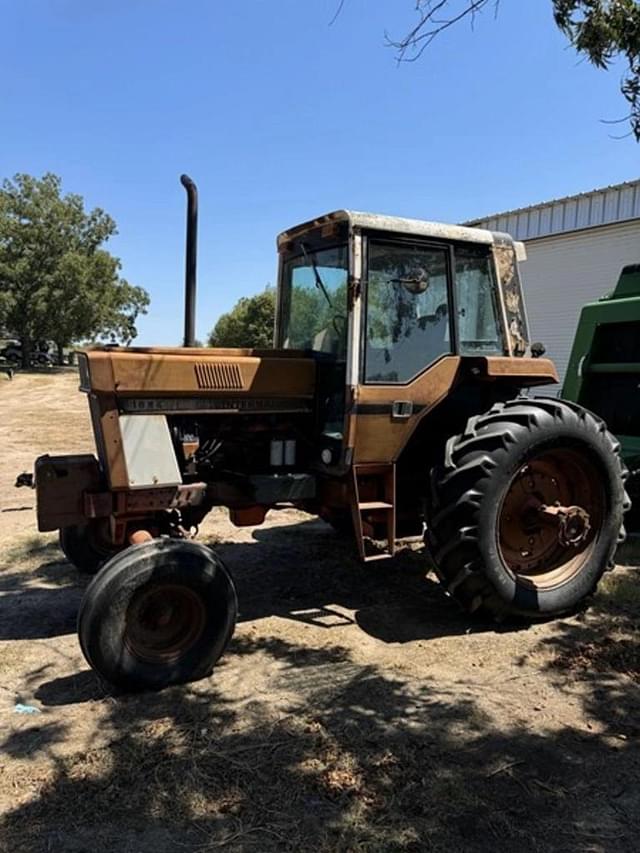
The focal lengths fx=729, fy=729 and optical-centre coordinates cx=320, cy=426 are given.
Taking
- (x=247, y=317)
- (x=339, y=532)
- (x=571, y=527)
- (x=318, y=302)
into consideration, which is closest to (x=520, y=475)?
(x=571, y=527)

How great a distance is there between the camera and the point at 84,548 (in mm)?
5281

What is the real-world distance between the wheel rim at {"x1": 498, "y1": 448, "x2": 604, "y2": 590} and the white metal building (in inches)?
356

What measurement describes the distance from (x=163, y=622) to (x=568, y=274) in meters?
12.1

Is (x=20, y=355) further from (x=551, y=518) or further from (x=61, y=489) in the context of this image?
(x=551, y=518)

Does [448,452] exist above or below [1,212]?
below

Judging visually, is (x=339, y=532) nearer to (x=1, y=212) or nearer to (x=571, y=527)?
(x=571, y=527)

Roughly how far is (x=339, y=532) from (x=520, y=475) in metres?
2.21

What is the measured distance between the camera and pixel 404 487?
5051 mm

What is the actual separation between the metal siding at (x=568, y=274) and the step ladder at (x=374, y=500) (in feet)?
32.1

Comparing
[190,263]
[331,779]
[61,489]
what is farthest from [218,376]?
[331,779]

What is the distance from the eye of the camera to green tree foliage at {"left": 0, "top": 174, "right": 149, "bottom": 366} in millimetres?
32125

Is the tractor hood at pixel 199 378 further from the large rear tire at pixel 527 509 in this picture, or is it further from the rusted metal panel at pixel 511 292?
the rusted metal panel at pixel 511 292

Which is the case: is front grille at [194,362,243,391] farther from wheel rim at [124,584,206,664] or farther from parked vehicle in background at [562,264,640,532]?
parked vehicle in background at [562,264,640,532]

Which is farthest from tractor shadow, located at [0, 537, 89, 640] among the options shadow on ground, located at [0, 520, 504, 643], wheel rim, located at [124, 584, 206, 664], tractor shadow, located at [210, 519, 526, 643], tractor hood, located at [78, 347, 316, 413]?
tractor hood, located at [78, 347, 316, 413]
